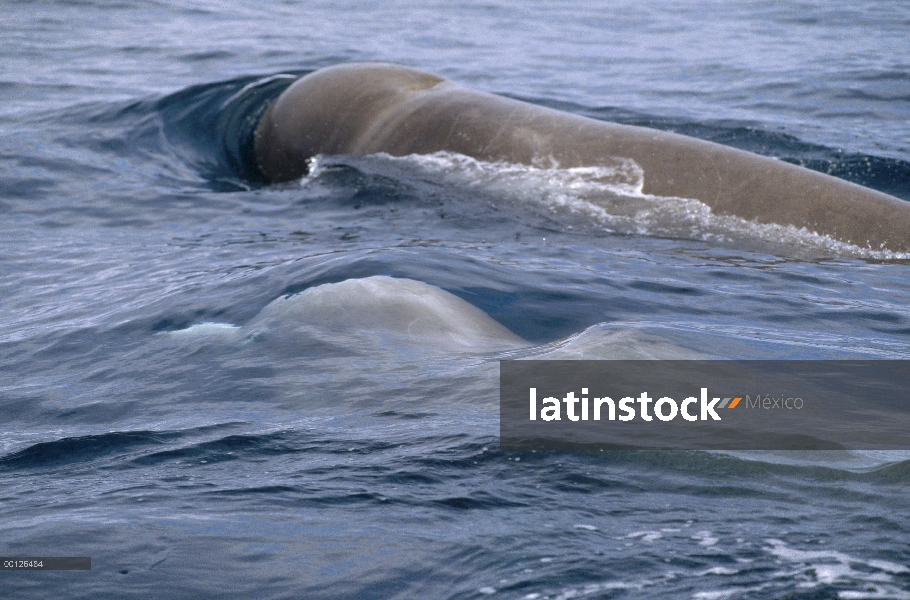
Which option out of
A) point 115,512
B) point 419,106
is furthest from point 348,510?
point 419,106

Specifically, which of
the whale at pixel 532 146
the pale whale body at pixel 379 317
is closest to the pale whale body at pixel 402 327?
the pale whale body at pixel 379 317

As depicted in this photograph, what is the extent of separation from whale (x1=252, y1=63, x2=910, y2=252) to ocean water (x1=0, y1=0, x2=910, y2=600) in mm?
144

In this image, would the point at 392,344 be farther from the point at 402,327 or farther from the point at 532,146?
the point at 532,146

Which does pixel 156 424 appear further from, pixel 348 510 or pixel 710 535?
pixel 710 535

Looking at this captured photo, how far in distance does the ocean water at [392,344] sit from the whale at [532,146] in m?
0.14

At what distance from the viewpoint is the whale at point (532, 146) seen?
659 centimetres

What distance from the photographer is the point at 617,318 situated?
525cm

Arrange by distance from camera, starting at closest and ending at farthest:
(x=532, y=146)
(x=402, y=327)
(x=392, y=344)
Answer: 1. (x=392, y=344)
2. (x=402, y=327)
3. (x=532, y=146)

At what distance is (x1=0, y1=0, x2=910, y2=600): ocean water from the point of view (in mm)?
2844

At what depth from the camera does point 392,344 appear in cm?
469

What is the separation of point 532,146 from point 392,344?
337 cm

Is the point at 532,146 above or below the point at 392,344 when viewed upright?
above

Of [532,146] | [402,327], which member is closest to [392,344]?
[402,327]

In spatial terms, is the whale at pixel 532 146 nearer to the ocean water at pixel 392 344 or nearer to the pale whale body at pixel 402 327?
the ocean water at pixel 392 344
